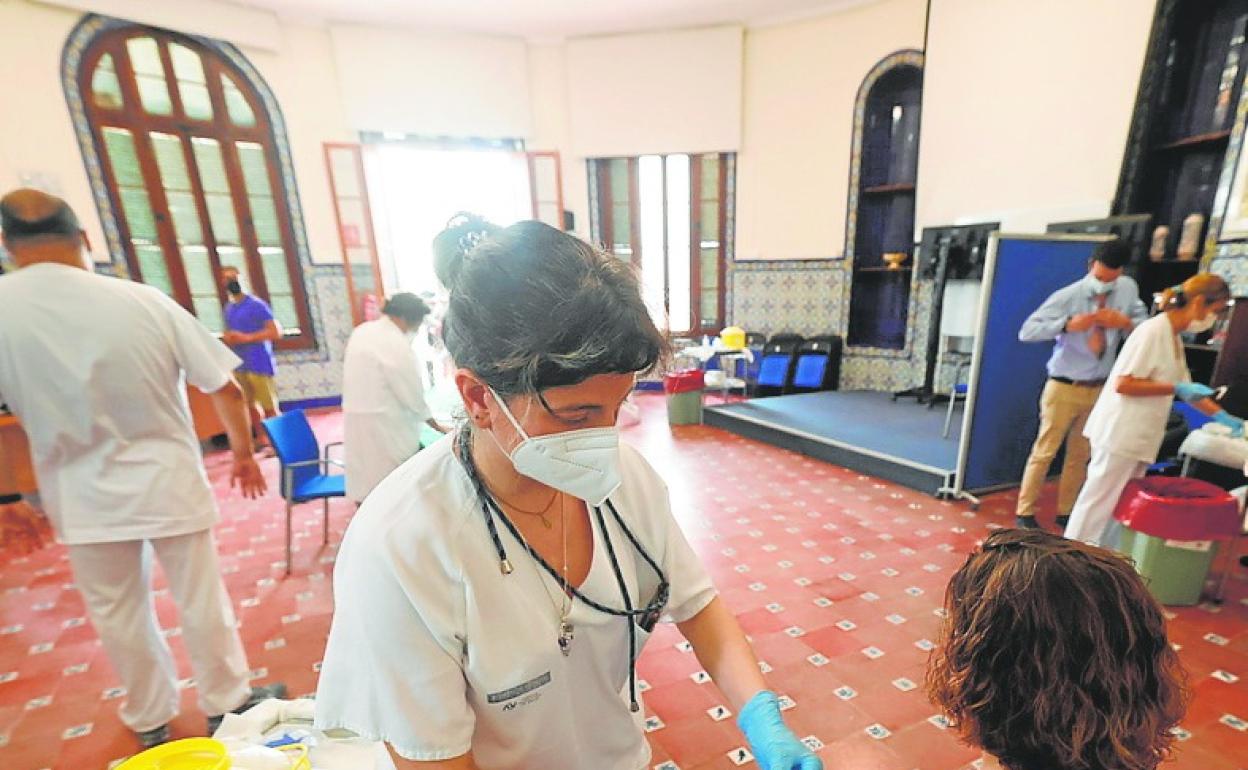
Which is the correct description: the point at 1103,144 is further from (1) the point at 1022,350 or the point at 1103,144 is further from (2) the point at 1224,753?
(2) the point at 1224,753

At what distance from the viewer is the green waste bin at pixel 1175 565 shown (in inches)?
90.8

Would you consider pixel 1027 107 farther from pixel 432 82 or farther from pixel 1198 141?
pixel 432 82

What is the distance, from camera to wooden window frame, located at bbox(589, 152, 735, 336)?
6961 mm

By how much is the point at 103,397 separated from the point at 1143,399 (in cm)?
392

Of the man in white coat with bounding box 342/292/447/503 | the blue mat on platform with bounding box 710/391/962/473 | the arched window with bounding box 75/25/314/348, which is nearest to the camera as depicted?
the man in white coat with bounding box 342/292/447/503

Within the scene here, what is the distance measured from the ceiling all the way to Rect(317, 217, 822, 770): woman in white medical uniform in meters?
6.31

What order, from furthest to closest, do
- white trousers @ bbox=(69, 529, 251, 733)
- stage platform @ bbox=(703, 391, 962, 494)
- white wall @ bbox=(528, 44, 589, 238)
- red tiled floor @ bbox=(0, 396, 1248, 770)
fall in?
white wall @ bbox=(528, 44, 589, 238) < stage platform @ bbox=(703, 391, 962, 494) < red tiled floor @ bbox=(0, 396, 1248, 770) < white trousers @ bbox=(69, 529, 251, 733)

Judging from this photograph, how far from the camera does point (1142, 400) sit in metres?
2.40

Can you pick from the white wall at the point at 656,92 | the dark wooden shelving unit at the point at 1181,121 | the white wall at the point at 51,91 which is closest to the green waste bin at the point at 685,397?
the white wall at the point at 656,92

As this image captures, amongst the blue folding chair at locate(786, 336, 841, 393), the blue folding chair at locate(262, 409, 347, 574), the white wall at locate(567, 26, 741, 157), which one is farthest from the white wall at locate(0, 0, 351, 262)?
the blue folding chair at locate(786, 336, 841, 393)

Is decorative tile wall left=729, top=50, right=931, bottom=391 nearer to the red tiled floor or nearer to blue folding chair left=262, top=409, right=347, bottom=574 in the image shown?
the red tiled floor


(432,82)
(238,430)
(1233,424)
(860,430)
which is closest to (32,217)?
(238,430)

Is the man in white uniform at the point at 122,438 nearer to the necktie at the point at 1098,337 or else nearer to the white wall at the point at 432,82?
the necktie at the point at 1098,337

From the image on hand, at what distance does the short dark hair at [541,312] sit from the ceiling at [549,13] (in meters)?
6.37
